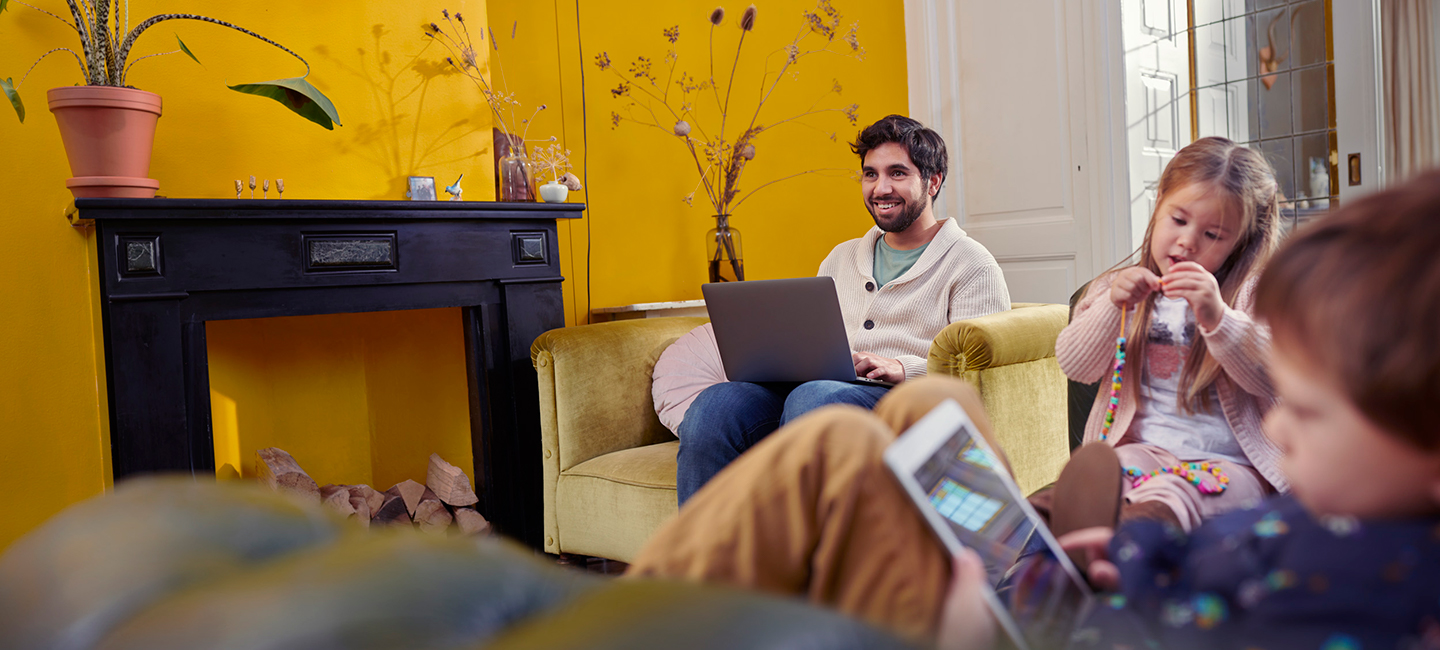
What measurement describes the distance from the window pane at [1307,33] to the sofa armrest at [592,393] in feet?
7.39

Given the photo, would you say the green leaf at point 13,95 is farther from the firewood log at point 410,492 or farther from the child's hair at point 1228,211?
the child's hair at point 1228,211

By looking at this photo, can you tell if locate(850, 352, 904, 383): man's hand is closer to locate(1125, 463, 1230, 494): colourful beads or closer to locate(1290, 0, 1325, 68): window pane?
locate(1125, 463, 1230, 494): colourful beads

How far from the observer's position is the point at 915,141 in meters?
2.19

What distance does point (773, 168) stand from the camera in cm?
344

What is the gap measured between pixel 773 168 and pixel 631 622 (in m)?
3.10

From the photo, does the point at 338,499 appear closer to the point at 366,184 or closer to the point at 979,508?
the point at 366,184

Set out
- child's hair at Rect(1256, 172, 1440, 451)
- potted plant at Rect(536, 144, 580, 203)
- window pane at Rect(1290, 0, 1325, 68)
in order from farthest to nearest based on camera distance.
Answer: window pane at Rect(1290, 0, 1325, 68) → potted plant at Rect(536, 144, 580, 203) → child's hair at Rect(1256, 172, 1440, 451)

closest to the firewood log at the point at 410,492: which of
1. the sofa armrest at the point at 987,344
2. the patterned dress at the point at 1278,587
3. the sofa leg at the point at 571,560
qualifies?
the sofa leg at the point at 571,560

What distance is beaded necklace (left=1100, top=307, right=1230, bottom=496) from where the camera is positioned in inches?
45.3

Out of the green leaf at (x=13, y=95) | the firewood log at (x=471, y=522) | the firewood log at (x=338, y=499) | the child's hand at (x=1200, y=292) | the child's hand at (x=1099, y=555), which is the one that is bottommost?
the firewood log at (x=471, y=522)

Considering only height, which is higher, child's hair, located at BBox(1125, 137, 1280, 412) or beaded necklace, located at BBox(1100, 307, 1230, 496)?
child's hair, located at BBox(1125, 137, 1280, 412)

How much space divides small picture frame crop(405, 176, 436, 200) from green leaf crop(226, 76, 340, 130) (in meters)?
0.33

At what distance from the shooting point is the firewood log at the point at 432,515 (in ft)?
7.87

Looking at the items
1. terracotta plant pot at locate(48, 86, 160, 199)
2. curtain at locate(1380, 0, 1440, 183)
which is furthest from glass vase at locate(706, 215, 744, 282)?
curtain at locate(1380, 0, 1440, 183)
